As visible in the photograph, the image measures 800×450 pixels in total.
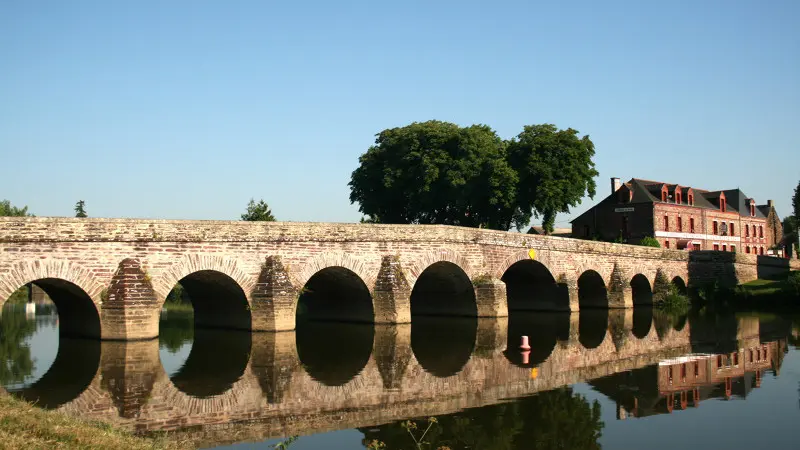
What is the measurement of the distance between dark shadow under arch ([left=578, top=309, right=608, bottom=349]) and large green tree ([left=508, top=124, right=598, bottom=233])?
31.5ft

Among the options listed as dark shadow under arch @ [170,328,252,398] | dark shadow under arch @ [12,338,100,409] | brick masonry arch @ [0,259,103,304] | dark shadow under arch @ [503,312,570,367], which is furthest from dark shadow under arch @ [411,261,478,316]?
dark shadow under arch @ [12,338,100,409]

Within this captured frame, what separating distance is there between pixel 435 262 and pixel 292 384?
14.6 metres

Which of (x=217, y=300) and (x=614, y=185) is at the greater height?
(x=614, y=185)

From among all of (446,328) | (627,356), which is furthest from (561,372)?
(446,328)

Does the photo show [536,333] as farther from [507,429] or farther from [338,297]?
[507,429]

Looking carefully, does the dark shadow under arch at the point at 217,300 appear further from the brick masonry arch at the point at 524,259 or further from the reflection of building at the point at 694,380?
the reflection of building at the point at 694,380

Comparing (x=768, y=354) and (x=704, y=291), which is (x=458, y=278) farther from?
(x=704, y=291)

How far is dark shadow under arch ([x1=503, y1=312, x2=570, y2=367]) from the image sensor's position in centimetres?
2172

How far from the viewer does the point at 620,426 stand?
43.5 feet

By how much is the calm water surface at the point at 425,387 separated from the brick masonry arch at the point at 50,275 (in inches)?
72.6

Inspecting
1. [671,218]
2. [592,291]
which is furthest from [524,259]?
[671,218]

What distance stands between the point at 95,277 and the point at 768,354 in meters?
21.1

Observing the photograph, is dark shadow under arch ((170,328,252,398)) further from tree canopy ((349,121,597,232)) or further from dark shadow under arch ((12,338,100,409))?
tree canopy ((349,121,597,232))

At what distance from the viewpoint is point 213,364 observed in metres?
19.8
